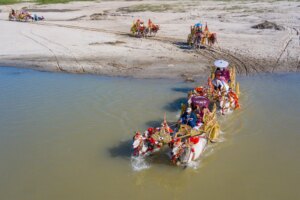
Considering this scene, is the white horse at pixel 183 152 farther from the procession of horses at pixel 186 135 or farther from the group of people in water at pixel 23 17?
the group of people in water at pixel 23 17

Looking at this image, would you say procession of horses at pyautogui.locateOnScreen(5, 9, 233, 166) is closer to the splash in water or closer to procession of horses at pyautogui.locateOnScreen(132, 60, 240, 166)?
procession of horses at pyautogui.locateOnScreen(132, 60, 240, 166)

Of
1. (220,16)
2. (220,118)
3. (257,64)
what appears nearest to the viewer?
(220,118)

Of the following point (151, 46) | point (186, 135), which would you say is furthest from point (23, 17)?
point (186, 135)

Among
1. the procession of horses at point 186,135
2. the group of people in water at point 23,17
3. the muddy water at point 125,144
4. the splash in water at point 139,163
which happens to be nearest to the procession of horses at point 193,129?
the procession of horses at point 186,135

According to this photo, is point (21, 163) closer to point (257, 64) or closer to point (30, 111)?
point (30, 111)

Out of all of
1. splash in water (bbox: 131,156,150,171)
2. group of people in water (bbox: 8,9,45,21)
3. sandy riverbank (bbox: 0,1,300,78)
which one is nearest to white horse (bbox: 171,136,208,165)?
splash in water (bbox: 131,156,150,171)

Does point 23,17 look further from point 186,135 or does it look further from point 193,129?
point 186,135

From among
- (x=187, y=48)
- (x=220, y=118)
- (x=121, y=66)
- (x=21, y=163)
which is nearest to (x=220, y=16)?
(x=187, y=48)
